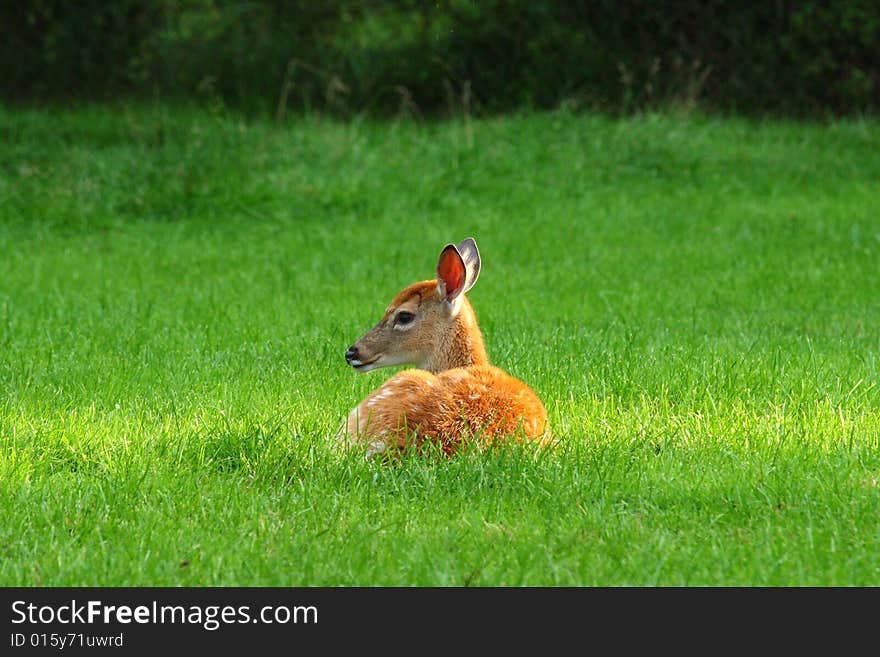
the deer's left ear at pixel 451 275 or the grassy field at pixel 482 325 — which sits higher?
the deer's left ear at pixel 451 275

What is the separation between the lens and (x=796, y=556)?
4383mm

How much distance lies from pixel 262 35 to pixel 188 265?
7.79 meters

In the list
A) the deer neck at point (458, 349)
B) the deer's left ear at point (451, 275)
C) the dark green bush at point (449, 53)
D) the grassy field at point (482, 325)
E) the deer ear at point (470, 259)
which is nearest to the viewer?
the grassy field at point (482, 325)

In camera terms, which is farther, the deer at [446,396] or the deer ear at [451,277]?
the deer ear at [451,277]

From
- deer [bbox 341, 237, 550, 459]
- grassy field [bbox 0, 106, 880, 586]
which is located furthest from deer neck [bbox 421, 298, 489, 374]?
grassy field [bbox 0, 106, 880, 586]

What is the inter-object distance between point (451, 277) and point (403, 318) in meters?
0.32

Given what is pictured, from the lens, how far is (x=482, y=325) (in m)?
8.66

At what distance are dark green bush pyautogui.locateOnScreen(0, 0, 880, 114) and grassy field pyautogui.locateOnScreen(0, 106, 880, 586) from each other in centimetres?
117

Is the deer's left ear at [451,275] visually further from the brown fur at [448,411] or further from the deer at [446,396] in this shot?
the brown fur at [448,411]

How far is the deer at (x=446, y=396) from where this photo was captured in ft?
16.9

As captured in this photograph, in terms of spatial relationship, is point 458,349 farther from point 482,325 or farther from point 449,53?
point 449,53

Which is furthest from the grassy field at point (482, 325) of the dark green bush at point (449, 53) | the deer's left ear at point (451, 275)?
the dark green bush at point (449, 53)

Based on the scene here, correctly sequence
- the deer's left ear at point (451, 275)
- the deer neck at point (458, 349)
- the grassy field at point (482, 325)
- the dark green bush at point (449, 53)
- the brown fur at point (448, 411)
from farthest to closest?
the dark green bush at point (449, 53) → the deer neck at point (458, 349) → the deer's left ear at point (451, 275) → the brown fur at point (448, 411) → the grassy field at point (482, 325)

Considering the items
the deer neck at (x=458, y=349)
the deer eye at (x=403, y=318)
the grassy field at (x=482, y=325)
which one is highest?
the deer eye at (x=403, y=318)
